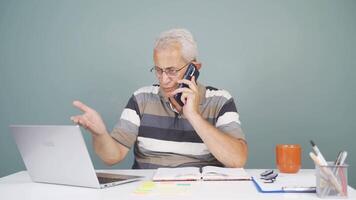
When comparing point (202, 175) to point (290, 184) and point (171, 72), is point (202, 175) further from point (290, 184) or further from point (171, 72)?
point (171, 72)

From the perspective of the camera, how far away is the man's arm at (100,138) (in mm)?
1344

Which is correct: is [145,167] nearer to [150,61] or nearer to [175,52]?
[175,52]

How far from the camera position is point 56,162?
123 cm

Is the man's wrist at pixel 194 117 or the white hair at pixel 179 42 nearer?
the man's wrist at pixel 194 117

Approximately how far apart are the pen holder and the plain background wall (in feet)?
4.41

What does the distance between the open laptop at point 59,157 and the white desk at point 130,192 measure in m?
0.03

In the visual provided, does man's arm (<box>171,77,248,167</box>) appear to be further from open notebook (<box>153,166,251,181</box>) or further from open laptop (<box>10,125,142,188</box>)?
open laptop (<box>10,125,142,188</box>)

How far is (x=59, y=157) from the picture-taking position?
1.20 metres

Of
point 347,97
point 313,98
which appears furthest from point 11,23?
point 347,97

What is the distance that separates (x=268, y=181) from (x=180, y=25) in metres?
1.37

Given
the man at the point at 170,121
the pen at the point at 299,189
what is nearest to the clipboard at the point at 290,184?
the pen at the point at 299,189

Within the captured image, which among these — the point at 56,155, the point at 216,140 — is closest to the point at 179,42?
the point at 216,140

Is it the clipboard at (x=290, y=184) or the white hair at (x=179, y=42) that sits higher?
the white hair at (x=179, y=42)

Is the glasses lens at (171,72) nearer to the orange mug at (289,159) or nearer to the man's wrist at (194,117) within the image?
the man's wrist at (194,117)
